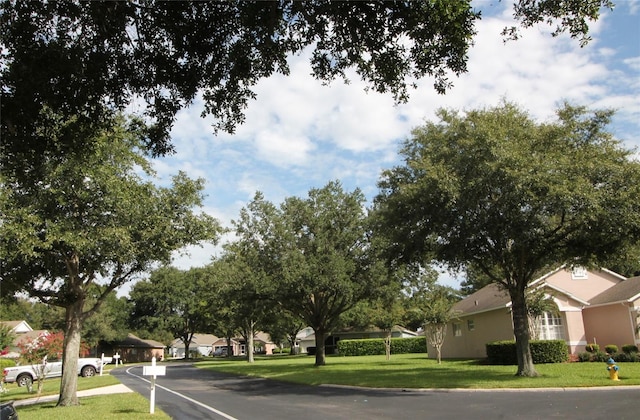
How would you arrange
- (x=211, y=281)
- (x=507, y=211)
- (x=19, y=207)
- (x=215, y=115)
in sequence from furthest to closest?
(x=211, y=281), (x=507, y=211), (x=19, y=207), (x=215, y=115)

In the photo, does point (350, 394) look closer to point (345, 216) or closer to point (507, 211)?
point (507, 211)

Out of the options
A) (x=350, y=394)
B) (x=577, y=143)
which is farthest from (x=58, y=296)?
(x=577, y=143)

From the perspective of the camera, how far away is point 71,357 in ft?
53.1

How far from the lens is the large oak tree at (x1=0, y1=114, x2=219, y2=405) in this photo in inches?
541

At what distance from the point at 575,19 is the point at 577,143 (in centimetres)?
1206

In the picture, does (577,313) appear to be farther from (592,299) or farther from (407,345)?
(407,345)

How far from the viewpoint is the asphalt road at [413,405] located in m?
10.9

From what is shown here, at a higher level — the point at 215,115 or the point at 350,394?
the point at 215,115

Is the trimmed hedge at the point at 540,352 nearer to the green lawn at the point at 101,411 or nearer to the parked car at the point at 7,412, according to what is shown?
the green lawn at the point at 101,411

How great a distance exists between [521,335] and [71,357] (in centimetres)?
1554

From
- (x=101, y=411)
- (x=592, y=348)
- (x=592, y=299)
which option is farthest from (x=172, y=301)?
(x=101, y=411)

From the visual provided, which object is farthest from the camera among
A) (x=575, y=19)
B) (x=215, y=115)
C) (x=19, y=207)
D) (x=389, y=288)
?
(x=389, y=288)

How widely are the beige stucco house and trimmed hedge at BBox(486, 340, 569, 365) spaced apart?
2535 mm

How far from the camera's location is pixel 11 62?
6660 millimetres
